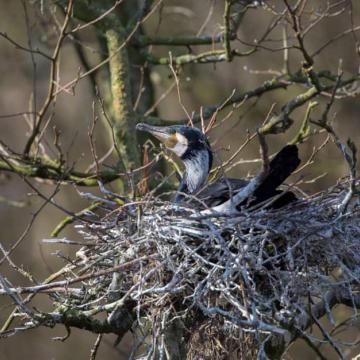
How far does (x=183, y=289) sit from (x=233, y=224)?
441 millimetres

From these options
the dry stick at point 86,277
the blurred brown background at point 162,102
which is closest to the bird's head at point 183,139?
the dry stick at point 86,277

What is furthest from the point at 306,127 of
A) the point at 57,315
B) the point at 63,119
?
the point at 63,119

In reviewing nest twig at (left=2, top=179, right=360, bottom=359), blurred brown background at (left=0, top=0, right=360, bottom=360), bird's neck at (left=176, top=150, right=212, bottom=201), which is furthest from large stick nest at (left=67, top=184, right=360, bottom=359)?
blurred brown background at (left=0, top=0, right=360, bottom=360)

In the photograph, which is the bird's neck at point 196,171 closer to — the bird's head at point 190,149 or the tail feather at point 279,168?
the bird's head at point 190,149

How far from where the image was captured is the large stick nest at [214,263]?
5125 millimetres

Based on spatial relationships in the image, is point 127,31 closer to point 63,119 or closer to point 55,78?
point 55,78

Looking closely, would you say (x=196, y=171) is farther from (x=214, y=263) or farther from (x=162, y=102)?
(x=162, y=102)

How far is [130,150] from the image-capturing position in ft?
24.5

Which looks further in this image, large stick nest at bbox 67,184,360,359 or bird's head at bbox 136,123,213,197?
bird's head at bbox 136,123,213,197

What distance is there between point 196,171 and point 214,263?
166 cm

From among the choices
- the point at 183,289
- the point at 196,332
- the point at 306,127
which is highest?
the point at 306,127

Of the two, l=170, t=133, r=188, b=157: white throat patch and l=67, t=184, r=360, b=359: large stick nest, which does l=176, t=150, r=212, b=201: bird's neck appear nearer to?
l=170, t=133, r=188, b=157: white throat patch

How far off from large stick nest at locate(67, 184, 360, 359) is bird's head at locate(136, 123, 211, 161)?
1178 millimetres

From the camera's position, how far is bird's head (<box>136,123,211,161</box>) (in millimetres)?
6734
